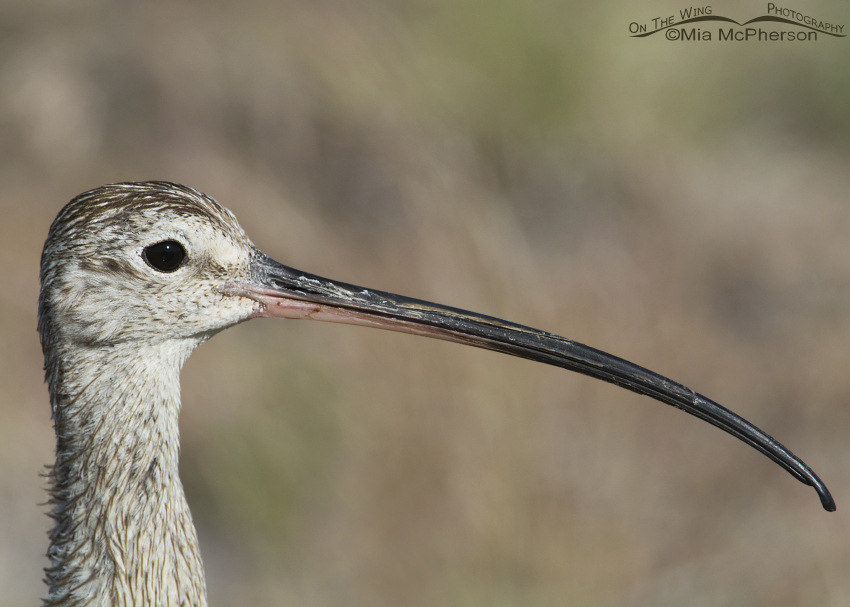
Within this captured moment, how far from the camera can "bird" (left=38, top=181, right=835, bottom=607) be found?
7.07ft

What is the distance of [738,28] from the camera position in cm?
756

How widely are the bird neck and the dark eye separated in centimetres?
22

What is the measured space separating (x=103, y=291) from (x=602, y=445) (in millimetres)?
3769

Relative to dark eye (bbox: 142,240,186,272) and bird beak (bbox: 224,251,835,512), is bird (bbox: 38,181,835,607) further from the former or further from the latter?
bird beak (bbox: 224,251,835,512)

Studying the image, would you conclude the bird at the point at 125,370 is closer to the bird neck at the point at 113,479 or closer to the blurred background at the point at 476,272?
the bird neck at the point at 113,479

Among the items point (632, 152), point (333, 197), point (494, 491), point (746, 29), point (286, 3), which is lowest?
point (494, 491)

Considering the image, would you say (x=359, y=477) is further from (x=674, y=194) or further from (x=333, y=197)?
(x=674, y=194)

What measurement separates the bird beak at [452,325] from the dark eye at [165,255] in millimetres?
181

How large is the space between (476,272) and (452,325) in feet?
7.55

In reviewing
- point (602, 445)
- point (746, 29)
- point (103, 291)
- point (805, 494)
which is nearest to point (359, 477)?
point (602, 445)

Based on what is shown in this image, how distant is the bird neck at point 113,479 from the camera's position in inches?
85.4

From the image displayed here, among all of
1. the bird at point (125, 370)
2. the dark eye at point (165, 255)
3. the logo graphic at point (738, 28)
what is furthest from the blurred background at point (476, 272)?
the dark eye at point (165, 255)

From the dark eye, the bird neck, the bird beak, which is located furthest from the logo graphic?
the bird neck

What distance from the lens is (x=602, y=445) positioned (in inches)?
203
